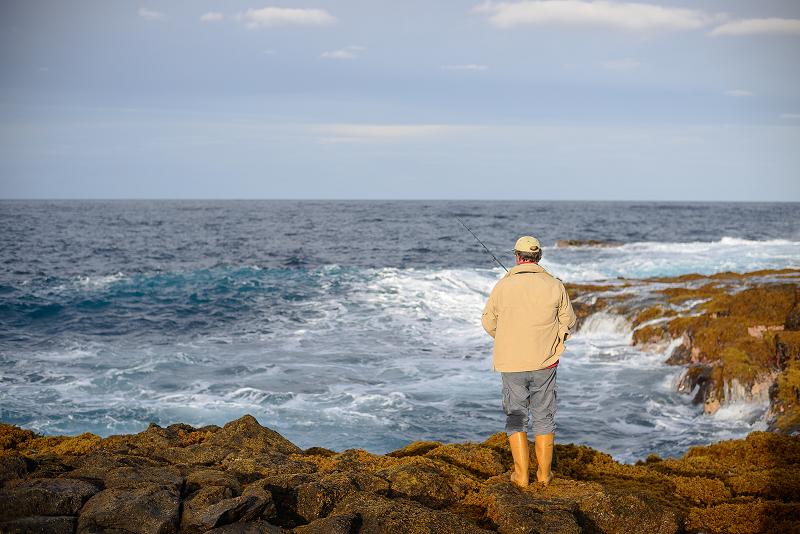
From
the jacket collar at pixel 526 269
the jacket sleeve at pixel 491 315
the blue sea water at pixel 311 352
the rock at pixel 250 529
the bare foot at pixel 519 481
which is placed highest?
the jacket collar at pixel 526 269

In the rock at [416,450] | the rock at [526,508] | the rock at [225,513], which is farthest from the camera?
the rock at [416,450]

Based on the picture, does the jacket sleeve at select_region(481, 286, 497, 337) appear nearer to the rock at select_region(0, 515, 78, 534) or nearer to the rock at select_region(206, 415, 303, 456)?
the rock at select_region(206, 415, 303, 456)

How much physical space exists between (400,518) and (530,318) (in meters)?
1.82

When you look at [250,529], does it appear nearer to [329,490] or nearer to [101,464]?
[329,490]

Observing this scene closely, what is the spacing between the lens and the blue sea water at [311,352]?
11.5 metres

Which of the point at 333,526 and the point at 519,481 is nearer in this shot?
the point at 333,526

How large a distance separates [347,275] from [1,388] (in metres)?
18.3

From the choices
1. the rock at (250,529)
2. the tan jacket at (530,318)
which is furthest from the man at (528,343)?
the rock at (250,529)

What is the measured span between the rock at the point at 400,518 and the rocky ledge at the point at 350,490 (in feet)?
0.03

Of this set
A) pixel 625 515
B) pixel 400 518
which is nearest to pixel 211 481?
pixel 400 518

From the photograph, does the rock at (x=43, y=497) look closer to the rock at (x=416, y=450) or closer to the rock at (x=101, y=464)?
Answer: the rock at (x=101, y=464)

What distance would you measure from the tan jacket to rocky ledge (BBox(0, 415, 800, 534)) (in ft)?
3.31

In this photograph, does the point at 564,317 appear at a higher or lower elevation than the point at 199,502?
higher

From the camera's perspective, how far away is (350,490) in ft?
16.3
